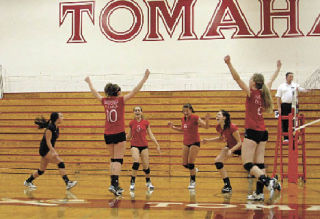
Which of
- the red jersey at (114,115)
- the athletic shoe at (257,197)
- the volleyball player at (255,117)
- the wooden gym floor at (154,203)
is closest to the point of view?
the wooden gym floor at (154,203)

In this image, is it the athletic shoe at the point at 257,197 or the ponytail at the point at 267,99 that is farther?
the athletic shoe at the point at 257,197

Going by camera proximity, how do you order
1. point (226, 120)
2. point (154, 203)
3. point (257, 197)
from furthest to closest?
point (226, 120) → point (257, 197) → point (154, 203)

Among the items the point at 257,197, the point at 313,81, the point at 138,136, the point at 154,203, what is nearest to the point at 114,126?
the point at 154,203

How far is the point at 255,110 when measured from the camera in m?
5.77

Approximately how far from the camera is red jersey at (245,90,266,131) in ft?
18.9

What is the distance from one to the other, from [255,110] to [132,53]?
328 inches

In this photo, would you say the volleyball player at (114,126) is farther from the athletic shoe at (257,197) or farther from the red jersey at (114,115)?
the athletic shoe at (257,197)

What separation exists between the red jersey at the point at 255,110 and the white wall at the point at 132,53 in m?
7.07

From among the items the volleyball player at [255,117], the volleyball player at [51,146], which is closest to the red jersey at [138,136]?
the volleyball player at [51,146]

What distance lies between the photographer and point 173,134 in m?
11.7

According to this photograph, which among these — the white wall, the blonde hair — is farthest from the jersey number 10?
the white wall

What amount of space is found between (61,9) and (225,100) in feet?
21.4

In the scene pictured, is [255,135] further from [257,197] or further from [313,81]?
[313,81]

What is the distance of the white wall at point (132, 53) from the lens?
12945 mm
